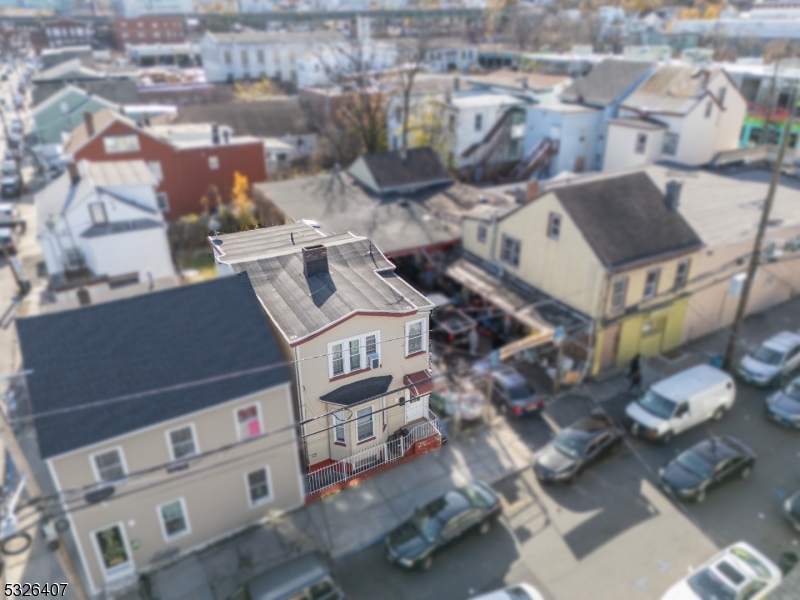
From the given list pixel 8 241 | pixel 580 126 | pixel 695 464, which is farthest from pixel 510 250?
pixel 8 241

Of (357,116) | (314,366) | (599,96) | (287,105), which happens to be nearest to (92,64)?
(287,105)

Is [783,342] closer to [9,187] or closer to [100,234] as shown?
[100,234]

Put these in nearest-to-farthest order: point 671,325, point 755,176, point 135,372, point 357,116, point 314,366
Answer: point 314,366, point 135,372, point 671,325, point 755,176, point 357,116

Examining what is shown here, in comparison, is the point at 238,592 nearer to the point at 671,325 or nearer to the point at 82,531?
the point at 82,531

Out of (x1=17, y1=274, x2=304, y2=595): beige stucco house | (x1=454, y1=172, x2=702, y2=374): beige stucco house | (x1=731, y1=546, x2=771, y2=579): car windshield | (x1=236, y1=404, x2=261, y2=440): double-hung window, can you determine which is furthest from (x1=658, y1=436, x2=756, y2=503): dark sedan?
(x1=236, y1=404, x2=261, y2=440): double-hung window

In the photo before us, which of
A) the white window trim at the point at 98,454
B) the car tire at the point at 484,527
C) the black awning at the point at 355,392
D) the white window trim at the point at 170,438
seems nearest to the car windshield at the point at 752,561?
the car tire at the point at 484,527

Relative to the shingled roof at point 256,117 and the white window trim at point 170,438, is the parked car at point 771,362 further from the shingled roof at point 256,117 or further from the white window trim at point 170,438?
the shingled roof at point 256,117

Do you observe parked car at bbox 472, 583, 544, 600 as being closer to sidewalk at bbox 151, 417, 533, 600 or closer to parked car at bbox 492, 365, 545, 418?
sidewalk at bbox 151, 417, 533, 600
